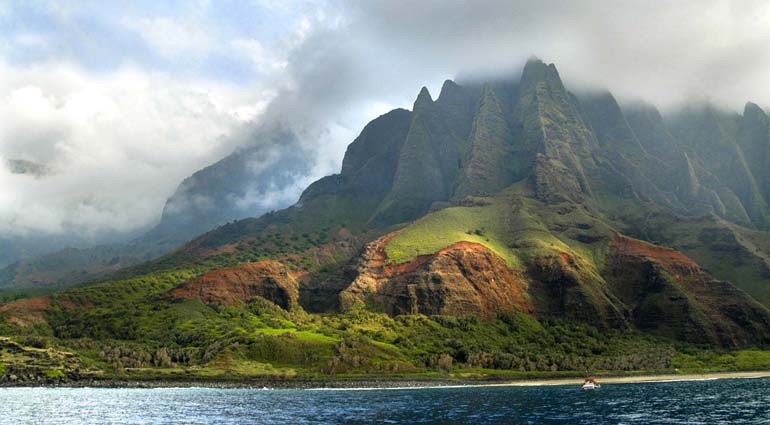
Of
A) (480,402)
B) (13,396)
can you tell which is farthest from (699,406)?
(13,396)

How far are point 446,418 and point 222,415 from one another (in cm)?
4879

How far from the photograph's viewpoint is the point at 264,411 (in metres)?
149

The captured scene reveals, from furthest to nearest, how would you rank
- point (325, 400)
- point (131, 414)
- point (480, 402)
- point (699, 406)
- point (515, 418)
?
point (325, 400) → point (480, 402) → point (699, 406) → point (131, 414) → point (515, 418)

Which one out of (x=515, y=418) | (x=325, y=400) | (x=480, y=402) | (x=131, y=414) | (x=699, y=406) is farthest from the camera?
(x=325, y=400)

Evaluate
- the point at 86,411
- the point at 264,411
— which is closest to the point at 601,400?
the point at 264,411

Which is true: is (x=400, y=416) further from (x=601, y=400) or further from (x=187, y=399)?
(x=187, y=399)

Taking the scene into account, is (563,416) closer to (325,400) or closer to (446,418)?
(446,418)

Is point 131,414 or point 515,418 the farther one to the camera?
point 131,414

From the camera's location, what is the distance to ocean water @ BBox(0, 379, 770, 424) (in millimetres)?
127062

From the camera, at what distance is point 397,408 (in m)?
153

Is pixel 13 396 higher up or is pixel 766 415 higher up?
pixel 13 396

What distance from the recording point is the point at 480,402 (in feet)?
550

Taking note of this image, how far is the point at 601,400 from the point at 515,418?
5320 cm

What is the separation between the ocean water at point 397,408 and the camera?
127062 millimetres
